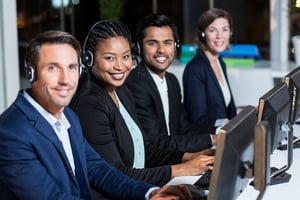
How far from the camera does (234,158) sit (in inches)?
54.5

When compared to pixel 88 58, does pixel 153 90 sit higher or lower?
lower

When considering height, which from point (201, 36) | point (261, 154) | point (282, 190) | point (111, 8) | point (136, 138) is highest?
point (111, 8)

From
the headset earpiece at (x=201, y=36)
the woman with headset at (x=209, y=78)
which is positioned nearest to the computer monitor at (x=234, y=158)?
the woman with headset at (x=209, y=78)

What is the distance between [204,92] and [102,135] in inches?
46.4

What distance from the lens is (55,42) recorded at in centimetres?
171

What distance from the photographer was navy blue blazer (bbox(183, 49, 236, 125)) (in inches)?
123

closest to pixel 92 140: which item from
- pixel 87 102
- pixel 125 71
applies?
pixel 87 102

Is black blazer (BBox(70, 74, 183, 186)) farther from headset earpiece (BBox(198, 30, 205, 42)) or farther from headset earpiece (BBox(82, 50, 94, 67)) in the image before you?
headset earpiece (BBox(198, 30, 205, 42))

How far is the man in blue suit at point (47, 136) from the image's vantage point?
1.58 m

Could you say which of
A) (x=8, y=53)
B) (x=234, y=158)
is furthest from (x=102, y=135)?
(x=8, y=53)

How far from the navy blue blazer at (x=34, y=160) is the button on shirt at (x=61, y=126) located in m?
0.01

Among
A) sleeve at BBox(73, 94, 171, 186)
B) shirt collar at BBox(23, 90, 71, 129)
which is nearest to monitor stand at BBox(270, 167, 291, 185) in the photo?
sleeve at BBox(73, 94, 171, 186)

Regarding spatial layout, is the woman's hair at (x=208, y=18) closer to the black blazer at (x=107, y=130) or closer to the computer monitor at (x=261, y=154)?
the black blazer at (x=107, y=130)

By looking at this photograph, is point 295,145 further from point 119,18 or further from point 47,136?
point 119,18
